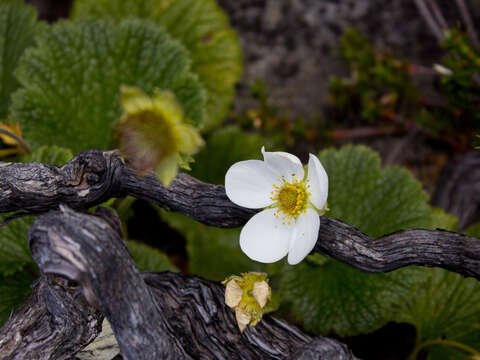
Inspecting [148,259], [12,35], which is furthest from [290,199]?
[12,35]

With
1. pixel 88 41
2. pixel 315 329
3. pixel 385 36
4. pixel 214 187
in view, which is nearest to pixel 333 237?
pixel 214 187

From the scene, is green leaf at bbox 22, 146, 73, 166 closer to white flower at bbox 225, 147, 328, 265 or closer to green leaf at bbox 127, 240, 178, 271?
green leaf at bbox 127, 240, 178, 271

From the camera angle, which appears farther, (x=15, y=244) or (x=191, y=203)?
(x=15, y=244)

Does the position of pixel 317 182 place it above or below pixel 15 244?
above

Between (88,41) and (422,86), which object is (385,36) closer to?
(422,86)

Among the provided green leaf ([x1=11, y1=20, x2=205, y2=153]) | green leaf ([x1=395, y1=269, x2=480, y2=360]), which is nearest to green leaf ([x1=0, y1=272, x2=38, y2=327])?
green leaf ([x1=11, y1=20, x2=205, y2=153])

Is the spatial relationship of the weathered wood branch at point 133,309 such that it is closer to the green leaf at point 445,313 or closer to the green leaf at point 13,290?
the green leaf at point 13,290

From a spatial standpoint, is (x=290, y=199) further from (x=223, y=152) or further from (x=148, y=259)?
(x=223, y=152)
